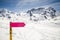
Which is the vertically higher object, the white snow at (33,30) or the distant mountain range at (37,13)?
the distant mountain range at (37,13)

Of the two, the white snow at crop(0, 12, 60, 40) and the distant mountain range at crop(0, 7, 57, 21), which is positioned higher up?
the distant mountain range at crop(0, 7, 57, 21)

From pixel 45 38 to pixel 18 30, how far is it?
0.52 metres

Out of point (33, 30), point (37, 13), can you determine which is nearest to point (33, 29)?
point (33, 30)

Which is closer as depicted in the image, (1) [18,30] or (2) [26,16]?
(1) [18,30]

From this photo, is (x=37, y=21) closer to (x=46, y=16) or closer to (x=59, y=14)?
(x=46, y=16)

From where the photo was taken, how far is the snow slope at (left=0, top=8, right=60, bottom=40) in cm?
167

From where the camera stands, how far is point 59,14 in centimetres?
173

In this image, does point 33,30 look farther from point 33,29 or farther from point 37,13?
point 37,13

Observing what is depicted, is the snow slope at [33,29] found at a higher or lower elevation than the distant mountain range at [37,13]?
lower

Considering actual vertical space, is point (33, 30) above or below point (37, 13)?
below

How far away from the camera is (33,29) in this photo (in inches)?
68.7

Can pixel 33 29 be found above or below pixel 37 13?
below

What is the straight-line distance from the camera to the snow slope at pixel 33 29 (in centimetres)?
167

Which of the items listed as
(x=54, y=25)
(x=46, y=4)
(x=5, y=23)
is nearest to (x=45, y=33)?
(x=54, y=25)
